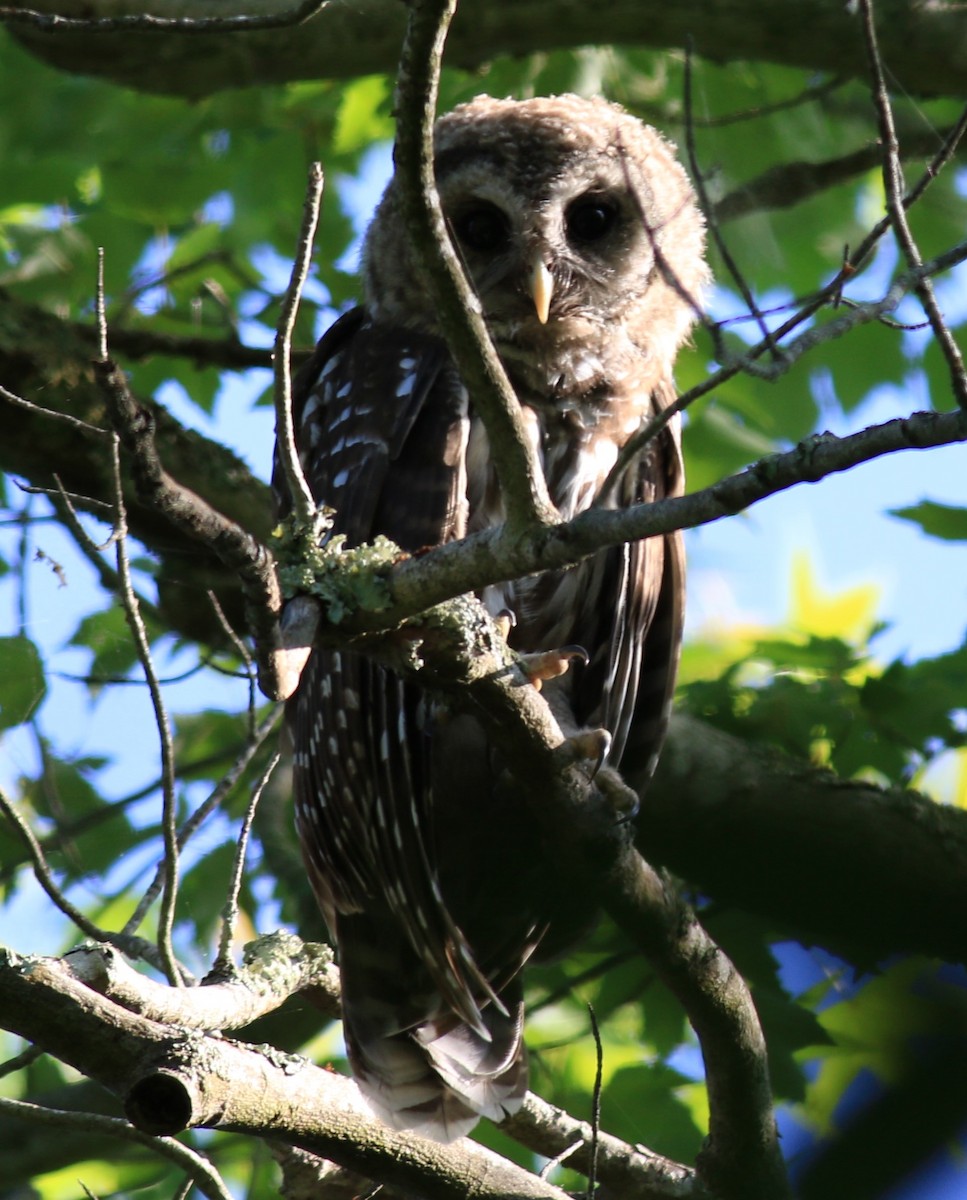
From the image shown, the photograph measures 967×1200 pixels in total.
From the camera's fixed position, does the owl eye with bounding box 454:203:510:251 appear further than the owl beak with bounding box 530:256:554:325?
Yes

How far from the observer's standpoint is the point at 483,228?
4199 mm

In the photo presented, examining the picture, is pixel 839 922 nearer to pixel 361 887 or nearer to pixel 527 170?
pixel 361 887

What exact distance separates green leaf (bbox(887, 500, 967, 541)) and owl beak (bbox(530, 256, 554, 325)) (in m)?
1.14

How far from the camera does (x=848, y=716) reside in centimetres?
416

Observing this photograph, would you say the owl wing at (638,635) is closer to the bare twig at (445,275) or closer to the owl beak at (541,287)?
the owl beak at (541,287)

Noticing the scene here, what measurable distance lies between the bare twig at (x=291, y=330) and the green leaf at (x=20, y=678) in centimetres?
138

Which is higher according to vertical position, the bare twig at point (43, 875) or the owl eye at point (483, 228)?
the owl eye at point (483, 228)

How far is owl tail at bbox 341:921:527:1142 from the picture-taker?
340 cm

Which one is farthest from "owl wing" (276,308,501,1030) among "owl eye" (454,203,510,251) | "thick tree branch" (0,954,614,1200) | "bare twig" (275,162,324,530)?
"bare twig" (275,162,324,530)

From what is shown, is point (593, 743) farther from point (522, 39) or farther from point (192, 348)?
point (192, 348)

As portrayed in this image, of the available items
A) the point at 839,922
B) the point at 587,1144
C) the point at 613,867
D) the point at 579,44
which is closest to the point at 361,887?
the point at 587,1144

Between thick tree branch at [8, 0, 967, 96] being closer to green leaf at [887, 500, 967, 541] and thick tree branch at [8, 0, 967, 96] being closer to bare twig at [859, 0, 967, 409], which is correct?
green leaf at [887, 500, 967, 541]

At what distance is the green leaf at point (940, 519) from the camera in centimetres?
405

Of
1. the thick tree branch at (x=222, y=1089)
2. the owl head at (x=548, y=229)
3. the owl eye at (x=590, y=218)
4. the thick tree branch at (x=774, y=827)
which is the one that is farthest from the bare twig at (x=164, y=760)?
the owl eye at (x=590, y=218)
